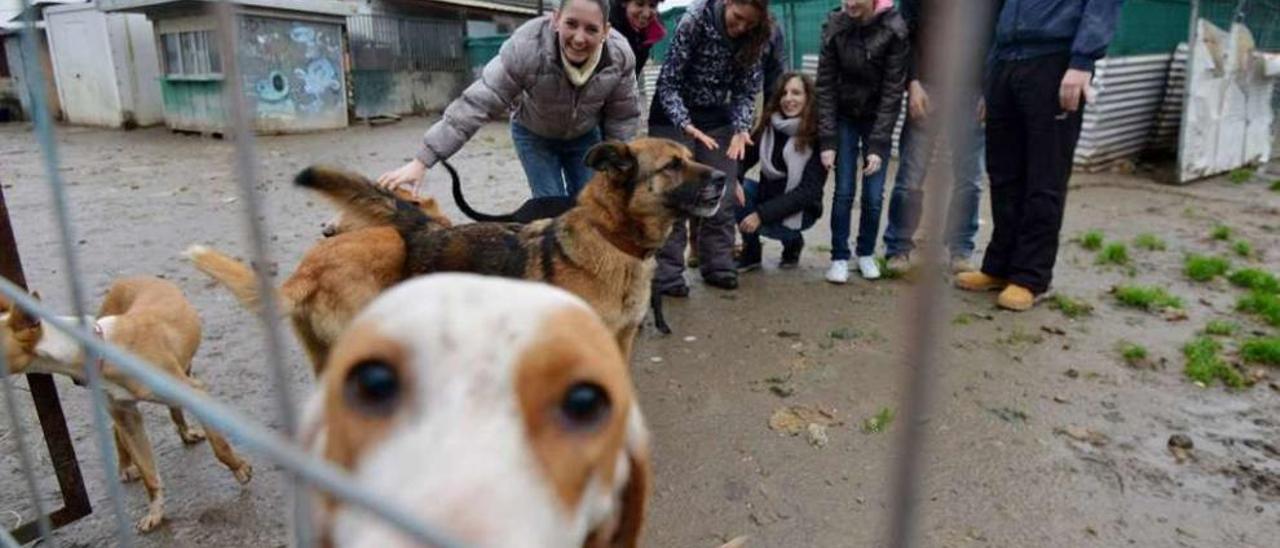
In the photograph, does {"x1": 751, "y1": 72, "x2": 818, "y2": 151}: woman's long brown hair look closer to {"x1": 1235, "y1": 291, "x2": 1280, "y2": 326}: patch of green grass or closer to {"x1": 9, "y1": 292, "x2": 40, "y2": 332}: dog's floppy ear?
{"x1": 1235, "y1": 291, "x2": 1280, "y2": 326}: patch of green grass

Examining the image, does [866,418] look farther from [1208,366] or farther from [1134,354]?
[1208,366]

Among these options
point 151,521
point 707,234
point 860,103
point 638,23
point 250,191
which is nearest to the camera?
point 250,191

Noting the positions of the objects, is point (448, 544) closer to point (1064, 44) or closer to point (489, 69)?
point (489, 69)

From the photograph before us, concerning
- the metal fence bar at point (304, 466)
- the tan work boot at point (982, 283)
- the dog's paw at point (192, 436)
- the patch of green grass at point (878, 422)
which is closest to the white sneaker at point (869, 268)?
the tan work boot at point (982, 283)

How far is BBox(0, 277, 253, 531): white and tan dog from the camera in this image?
2727mm

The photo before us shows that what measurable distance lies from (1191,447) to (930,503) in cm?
129

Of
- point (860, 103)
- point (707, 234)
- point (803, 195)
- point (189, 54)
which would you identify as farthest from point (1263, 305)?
point (189, 54)

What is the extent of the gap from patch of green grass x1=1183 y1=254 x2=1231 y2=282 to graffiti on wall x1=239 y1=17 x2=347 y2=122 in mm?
16713

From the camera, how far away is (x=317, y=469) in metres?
0.74

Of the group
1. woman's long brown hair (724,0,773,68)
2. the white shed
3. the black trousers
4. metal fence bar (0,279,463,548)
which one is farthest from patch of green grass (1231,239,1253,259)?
the white shed

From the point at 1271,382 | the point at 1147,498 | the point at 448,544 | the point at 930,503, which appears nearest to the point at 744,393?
the point at 930,503

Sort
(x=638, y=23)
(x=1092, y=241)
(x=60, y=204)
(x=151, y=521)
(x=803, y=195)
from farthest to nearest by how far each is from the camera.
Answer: (x=1092, y=241) < (x=803, y=195) < (x=638, y=23) < (x=151, y=521) < (x=60, y=204)

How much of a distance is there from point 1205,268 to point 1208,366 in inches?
83.5

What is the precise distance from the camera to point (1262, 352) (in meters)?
4.29
